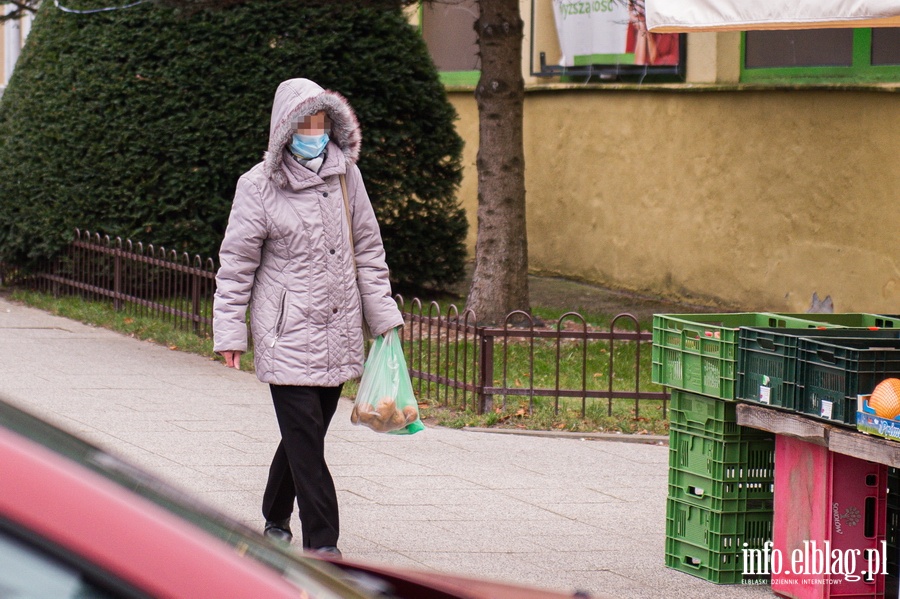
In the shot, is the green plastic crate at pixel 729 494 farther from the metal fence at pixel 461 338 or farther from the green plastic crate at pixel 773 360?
the metal fence at pixel 461 338

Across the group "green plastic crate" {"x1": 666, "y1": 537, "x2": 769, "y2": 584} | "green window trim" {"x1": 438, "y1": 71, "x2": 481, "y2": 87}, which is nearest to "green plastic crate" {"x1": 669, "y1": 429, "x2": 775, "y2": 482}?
"green plastic crate" {"x1": 666, "y1": 537, "x2": 769, "y2": 584}

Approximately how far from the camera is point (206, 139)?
40.4ft

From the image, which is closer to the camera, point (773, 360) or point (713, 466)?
point (773, 360)

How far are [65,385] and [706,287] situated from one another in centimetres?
682

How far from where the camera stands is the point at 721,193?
1338 cm

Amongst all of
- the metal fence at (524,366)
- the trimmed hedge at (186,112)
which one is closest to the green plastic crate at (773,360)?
the metal fence at (524,366)

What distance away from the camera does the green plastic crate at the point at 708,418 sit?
5.31 metres

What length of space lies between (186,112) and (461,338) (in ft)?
11.0

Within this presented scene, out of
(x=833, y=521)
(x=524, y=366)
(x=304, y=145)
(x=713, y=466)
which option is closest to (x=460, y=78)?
(x=524, y=366)

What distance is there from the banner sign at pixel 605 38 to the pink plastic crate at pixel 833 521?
8.88 m

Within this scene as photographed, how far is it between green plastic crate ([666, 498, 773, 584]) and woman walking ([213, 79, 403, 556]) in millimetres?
1429

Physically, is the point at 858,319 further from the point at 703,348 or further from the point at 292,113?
the point at 292,113

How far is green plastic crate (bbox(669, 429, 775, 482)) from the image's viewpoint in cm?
531

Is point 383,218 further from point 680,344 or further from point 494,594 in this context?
point 494,594
